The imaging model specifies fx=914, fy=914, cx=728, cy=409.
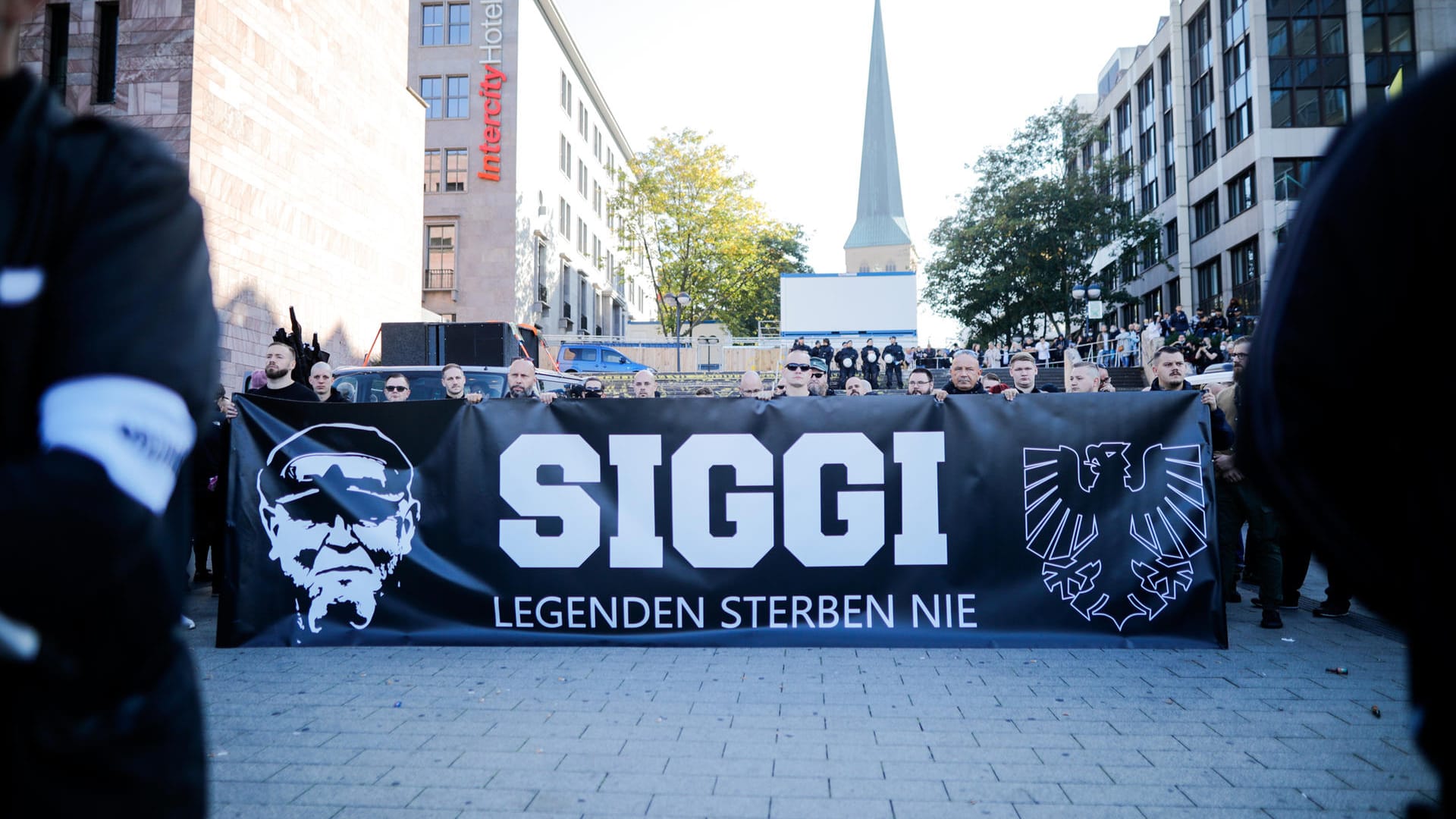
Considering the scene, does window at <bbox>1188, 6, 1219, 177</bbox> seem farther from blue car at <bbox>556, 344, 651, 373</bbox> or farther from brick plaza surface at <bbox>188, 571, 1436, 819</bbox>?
brick plaza surface at <bbox>188, 571, 1436, 819</bbox>

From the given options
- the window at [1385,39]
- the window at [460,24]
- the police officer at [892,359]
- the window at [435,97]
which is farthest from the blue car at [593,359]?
the window at [1385,39]

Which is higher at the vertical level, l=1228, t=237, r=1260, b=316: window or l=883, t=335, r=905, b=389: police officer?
l=1228, t=237, r=1260, b=316: window

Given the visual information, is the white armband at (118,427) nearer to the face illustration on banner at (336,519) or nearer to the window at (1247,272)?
the face illustration on banner at (336,519)

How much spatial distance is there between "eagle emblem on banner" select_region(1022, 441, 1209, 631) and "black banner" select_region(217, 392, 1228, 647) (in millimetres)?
14

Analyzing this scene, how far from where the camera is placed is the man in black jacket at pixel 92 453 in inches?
41.2

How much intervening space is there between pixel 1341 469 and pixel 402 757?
3.91 m

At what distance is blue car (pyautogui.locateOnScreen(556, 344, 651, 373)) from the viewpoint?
31.8 meters

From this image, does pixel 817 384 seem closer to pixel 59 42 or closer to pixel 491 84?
pixel 59 42

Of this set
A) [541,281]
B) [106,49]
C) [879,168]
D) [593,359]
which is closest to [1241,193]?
[593,359]

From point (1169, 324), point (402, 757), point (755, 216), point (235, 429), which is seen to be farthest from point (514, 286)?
point (402, 757)

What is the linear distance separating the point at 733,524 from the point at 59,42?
1941 centimetres

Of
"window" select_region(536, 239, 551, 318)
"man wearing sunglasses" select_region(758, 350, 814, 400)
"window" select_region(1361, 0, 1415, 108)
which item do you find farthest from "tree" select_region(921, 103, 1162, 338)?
"man wearing sunglasses" select_region(758, 350, 814, 400)

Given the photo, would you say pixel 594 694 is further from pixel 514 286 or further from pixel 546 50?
pixel 546 50

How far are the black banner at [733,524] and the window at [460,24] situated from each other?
43.1 meters
